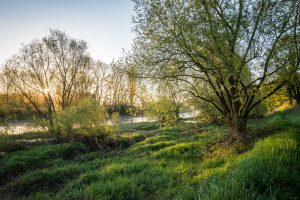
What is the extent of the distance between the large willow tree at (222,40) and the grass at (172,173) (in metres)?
2.45

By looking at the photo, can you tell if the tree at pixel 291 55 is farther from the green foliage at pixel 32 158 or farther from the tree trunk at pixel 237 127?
the green foliage at pixel 32 158

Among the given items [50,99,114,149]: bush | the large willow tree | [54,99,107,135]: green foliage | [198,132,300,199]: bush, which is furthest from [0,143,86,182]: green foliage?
[198,132,300,199]: bush

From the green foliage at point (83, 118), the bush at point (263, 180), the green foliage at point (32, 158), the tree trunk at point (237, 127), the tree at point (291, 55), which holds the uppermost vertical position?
the tree at point (291, 55)

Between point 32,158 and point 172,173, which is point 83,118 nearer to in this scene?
point 32,158

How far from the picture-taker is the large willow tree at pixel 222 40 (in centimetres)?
948

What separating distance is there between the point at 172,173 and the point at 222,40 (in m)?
5.68

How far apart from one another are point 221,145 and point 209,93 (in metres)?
3.12

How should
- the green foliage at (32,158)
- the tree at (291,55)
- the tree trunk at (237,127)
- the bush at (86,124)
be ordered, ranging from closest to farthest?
the tree at (291,55) → the tree trunk at (237,127) → the green foliage at (32,158) → the bush at (86,124)

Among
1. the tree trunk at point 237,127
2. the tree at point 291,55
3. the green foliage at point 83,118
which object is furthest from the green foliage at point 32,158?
the tree at point 291,55

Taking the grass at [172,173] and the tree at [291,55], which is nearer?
the grass at [172,173]

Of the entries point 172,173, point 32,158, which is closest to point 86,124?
point 32,158

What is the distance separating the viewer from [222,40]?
375 inches

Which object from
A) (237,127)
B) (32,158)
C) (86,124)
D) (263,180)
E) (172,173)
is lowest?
(172,173)

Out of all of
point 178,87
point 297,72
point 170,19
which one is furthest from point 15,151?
point 297,72
